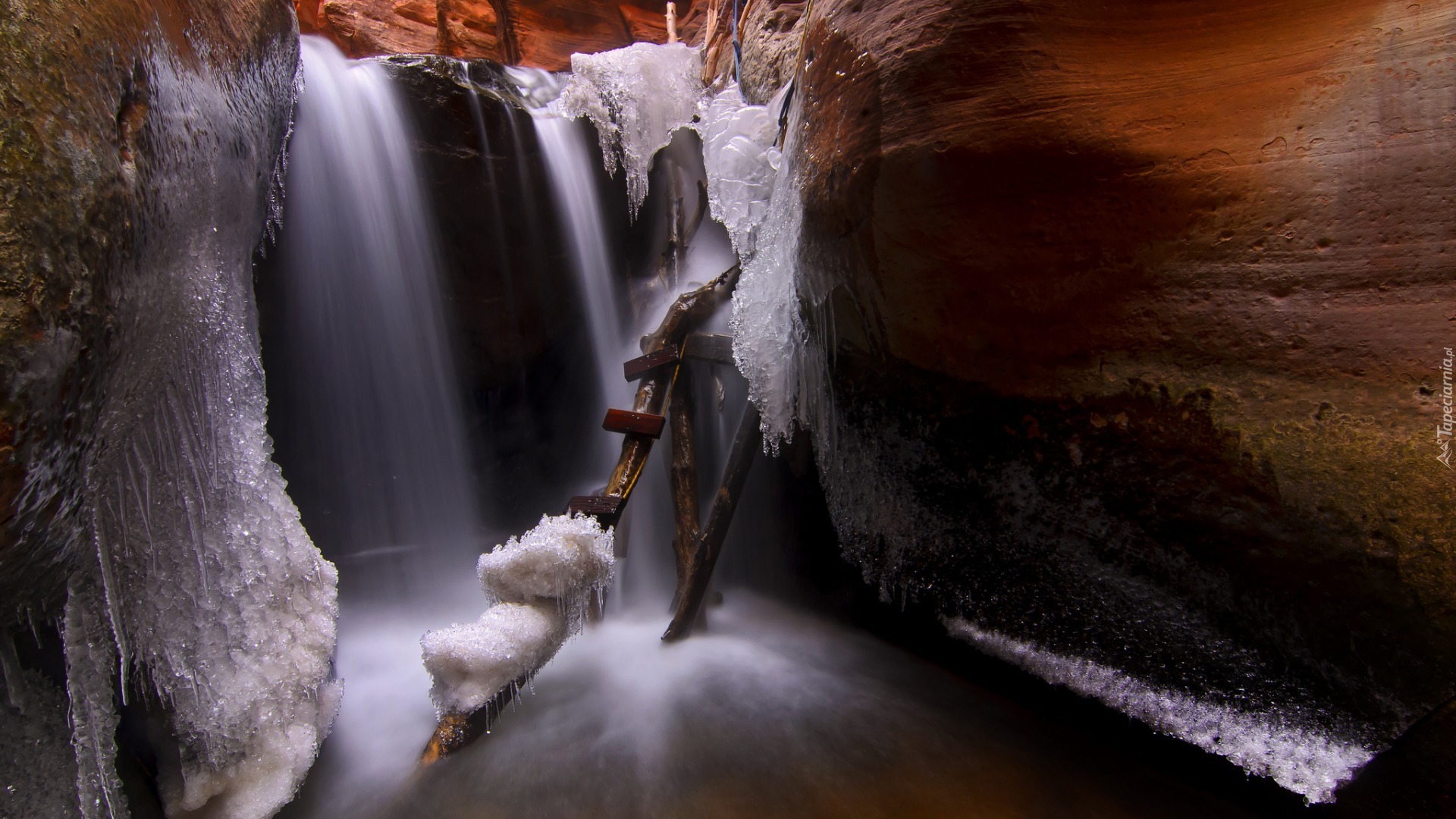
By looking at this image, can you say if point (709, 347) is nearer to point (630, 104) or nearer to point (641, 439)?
point (641, 439)

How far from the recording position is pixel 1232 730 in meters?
1.92

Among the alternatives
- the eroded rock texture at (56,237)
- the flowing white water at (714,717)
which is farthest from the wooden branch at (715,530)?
the eroded rock texture at (56,237)

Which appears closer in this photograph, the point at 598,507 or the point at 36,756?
the point at 36,756

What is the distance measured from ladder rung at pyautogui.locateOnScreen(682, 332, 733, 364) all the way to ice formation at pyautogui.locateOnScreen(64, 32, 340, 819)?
6.89ft

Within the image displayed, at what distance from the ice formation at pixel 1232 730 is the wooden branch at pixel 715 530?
168cm

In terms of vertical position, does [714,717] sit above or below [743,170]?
below

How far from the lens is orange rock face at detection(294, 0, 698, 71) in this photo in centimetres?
675

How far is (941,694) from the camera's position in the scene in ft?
9.14

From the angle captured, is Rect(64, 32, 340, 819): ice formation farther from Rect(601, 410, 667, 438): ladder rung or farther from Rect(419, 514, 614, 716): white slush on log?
Rect(601, 410, 667, 438): ladder rung

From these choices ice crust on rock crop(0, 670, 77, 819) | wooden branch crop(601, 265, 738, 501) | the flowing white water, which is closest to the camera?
ice crust on rock crop(0, 670, 77, 819)

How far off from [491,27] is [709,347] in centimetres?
676

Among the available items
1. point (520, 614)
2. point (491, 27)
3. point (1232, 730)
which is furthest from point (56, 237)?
point (491, 27)

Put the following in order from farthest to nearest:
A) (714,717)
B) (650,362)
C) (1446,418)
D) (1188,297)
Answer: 1. (650,362)
2. (714,717)
3. (1188,297)
4. (1446,418)

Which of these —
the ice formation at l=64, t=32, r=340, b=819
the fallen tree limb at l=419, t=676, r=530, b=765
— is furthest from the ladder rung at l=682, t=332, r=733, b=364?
the ice formation at l=64, t=32, r=340, b=819
